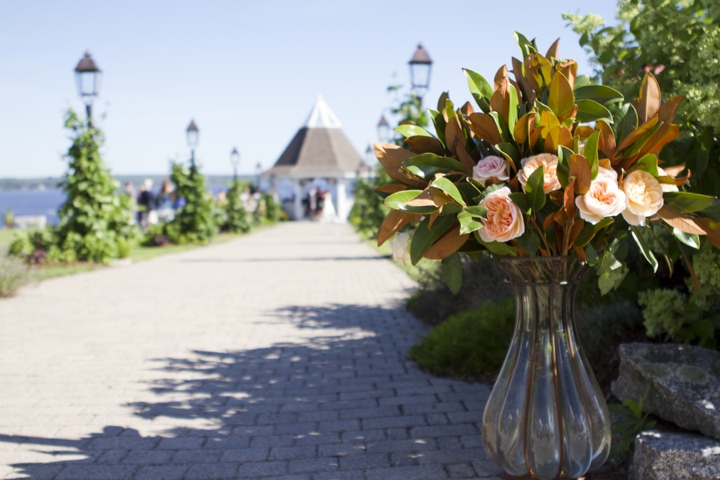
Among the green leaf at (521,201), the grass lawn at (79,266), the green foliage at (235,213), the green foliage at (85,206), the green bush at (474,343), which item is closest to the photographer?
the green leaf at (521,201)

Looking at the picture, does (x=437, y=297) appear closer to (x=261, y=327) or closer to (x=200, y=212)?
(x=261, y=327)

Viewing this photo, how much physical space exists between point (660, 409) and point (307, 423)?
221 cm

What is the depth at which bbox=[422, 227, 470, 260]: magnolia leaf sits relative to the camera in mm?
2527

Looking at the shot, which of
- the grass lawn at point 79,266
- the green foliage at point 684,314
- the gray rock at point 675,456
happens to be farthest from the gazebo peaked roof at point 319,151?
the gray rock at point 675,456

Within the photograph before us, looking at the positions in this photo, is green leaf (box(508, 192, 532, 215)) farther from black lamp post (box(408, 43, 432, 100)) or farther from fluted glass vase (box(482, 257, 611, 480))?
black lamp post (box(408, 43, 432, 100))

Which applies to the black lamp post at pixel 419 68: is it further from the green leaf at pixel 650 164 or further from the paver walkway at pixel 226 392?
the green leaf at pixel 650 164

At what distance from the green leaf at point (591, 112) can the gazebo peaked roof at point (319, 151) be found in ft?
116

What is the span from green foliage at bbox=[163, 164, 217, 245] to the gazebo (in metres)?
15.5

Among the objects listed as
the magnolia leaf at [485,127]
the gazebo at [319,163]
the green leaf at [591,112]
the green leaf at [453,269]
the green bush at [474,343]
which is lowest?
the green bush at [474,343]

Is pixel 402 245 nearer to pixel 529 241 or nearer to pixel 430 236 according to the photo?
pixel 430 236

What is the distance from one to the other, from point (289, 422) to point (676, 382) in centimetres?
243

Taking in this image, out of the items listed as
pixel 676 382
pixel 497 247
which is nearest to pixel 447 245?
pixel 497 247

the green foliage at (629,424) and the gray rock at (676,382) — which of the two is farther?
the green foliage at (629,424)

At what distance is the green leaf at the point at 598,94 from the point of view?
2674 millimetres
